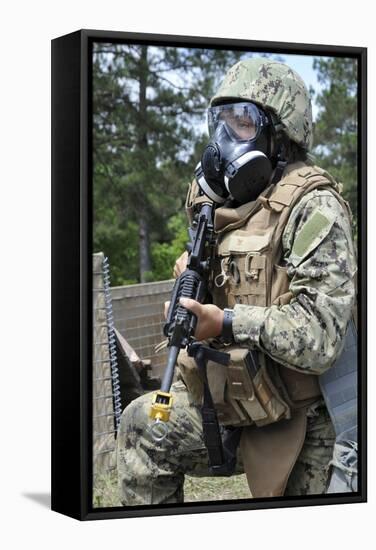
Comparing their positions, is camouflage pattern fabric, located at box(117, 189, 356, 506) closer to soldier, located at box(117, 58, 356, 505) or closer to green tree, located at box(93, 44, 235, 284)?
soldier, located at box(117, 58, 356, 505)

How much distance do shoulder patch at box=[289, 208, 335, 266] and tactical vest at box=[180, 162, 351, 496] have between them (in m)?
0.09

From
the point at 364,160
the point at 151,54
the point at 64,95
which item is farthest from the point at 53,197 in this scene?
the point at 364,160

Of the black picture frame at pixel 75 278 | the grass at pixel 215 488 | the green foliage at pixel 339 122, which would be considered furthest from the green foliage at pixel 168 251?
the grass at pixel 215 488

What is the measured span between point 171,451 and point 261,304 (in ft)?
3.02

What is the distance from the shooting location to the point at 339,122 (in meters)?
9.09

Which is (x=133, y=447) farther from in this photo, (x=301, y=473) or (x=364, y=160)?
(x=364, y=160)

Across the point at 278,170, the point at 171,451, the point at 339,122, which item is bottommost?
the point at 171,451

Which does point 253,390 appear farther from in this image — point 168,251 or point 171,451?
point 168,251

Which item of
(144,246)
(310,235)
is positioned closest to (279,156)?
(310,235)

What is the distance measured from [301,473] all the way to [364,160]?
1783 mm

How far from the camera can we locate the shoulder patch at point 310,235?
7.46 metres

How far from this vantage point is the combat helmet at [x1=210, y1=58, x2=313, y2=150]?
7.64 m

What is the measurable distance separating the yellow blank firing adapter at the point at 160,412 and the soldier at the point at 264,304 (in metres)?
0.04

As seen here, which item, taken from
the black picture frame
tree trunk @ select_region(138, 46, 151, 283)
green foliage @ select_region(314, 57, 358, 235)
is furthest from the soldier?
tree trunk @ select_region(138, 46, 151, 283)
